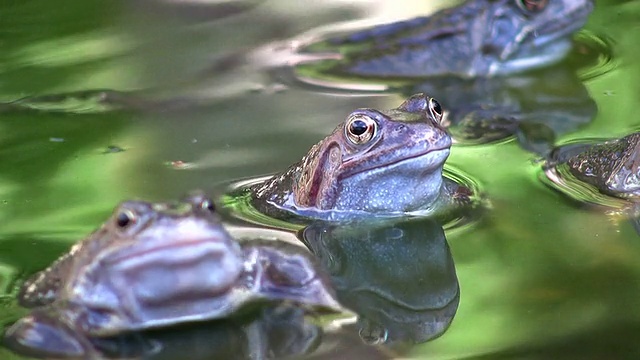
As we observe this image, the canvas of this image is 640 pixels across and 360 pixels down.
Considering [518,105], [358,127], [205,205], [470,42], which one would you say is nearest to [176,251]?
[205,205]

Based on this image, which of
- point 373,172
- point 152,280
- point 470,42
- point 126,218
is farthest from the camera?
point 470,42

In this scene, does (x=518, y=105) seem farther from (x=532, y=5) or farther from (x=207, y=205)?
(x=207, y=205)

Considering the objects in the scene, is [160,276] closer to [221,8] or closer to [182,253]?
[182,253]

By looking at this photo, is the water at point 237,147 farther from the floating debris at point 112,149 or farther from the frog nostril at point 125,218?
the frog nostril at point 125,218

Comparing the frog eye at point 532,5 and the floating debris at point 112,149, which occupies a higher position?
the frog eye at point 532,5

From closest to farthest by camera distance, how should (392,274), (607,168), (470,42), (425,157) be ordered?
(392,274) < (425,157) < (607,168) < (470,42)

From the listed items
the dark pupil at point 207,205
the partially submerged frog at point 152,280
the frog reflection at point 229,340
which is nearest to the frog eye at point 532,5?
the partially submerged frog at point 152,280

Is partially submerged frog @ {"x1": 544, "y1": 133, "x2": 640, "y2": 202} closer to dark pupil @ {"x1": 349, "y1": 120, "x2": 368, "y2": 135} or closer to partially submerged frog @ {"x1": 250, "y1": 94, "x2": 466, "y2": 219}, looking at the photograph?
partially submerged frog @ {"x1": 250, "y1": 94, "x2": 466, "y2": 219}

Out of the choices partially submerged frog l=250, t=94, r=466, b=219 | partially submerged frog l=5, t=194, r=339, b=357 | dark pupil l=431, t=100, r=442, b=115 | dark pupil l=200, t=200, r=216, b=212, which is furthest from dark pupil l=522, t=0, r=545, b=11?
dark pupil l=200, t=200, r=216, b=212
